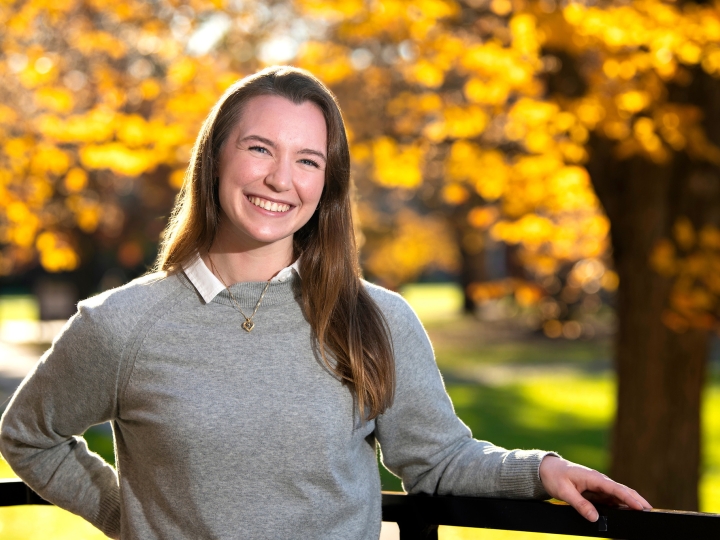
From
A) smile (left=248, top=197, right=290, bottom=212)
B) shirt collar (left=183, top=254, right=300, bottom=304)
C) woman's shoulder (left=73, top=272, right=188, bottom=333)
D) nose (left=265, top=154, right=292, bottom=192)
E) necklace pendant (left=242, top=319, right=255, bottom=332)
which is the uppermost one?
nose (left=265, top=154, right=292, bottom=192)

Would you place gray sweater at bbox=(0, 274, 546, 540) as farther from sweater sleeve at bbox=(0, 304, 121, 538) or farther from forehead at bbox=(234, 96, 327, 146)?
forehead at bbox=(234, 96, 327, 146)

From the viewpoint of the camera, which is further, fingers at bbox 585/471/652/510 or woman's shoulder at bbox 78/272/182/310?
woman's shoulder at bbox 78/272/182/310

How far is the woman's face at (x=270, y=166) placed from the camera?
6.46 feet

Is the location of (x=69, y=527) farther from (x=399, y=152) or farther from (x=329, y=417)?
(x=329, y=417)

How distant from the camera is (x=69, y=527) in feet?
22.9

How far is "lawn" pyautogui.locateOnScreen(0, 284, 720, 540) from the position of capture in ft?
23.5

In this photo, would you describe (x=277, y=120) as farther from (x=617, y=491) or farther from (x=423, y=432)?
(x=617, y=491)

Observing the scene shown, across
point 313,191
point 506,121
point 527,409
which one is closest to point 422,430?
point 313,191

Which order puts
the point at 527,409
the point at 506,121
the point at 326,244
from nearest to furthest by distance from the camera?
the point at 326,244 < the point at 506,121 < the point at 527,409

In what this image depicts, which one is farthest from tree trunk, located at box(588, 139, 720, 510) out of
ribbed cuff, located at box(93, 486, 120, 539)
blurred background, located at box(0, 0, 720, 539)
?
ribbed cuff, located at box(93, 486, 120, 539)

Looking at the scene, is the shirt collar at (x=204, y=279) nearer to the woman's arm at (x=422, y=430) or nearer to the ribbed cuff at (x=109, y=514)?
the woman's arm at (x=422, y=430)

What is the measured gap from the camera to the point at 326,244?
2.12 m

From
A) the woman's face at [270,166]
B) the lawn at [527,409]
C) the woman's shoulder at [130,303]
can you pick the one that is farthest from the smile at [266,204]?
the lawn at [527,409]

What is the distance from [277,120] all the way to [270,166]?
101 millimetres
